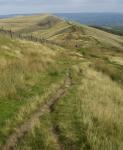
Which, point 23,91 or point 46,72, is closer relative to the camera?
point 23,91

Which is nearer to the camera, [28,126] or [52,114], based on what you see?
[28,126]

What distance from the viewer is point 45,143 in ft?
33.7

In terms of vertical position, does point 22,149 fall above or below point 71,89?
above

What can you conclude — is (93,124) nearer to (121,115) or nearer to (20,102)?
(121,115)

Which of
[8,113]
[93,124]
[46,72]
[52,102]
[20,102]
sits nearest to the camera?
[93,124]

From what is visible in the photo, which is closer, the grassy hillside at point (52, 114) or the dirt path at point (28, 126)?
the dirt path at point (28, 126)

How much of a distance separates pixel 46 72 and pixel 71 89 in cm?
566

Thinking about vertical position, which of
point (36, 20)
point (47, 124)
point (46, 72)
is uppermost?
point (47, 124)

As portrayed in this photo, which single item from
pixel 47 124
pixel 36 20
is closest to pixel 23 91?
pixel 47 124

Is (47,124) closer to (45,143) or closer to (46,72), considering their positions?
(45,143)

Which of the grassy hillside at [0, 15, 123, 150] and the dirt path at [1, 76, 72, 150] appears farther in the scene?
the grassy hillside at [0, 15, 123, 150]

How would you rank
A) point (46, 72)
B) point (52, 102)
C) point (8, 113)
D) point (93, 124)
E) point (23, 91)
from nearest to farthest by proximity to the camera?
1. point (93, 124)
2. point (8, 113)
3. point (52, 102)
4. point (23, 91)
5. point (46, 72)

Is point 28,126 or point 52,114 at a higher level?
point 28,126

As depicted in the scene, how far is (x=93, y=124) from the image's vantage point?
39.6ft
